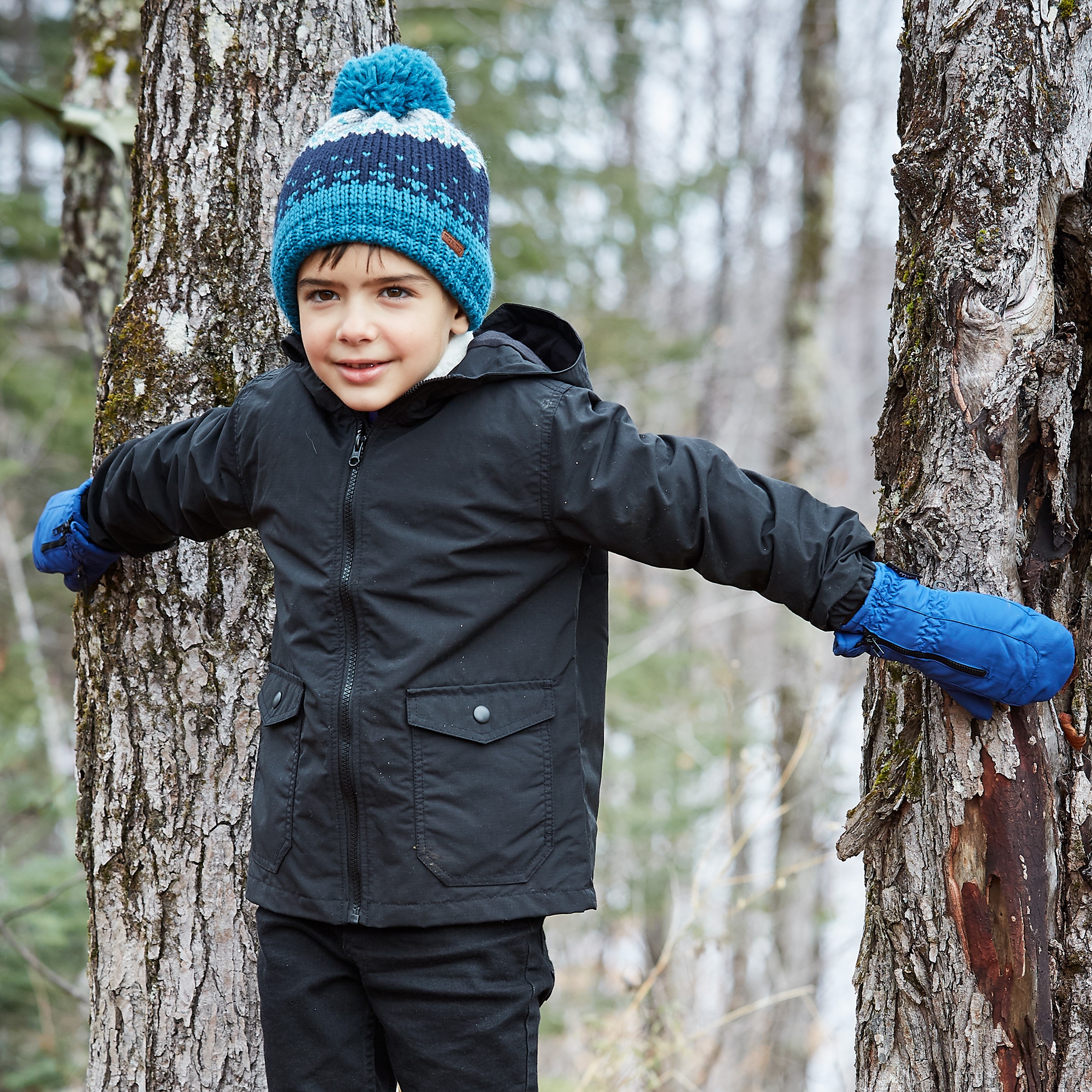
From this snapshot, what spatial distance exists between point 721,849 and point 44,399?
6767 millimetres

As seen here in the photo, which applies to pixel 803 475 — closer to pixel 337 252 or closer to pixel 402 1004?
pixel 337 252

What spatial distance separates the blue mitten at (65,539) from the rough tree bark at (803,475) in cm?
526

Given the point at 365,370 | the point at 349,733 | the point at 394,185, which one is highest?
the point at 394,185

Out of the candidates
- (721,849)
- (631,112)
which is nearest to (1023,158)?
(721,849)

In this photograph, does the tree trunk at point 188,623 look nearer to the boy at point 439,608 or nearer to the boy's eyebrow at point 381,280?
the boy at point 439,608

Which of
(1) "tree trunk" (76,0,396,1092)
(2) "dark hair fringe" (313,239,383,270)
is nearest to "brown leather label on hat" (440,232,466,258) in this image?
(2) "dark hair fringe" (313,239,383,270)

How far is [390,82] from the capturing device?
6.66ft

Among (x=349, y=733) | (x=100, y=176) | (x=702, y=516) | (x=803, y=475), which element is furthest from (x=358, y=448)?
(x=803, y=475)

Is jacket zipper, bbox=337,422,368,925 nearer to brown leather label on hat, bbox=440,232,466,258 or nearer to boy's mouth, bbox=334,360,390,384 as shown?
boy's mouth, bbox=334,360,390,384

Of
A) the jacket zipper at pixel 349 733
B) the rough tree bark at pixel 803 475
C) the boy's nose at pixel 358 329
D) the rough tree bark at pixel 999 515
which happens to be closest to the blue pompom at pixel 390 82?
the boy's nose at pixel 358 329

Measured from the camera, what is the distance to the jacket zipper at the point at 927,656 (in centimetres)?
181

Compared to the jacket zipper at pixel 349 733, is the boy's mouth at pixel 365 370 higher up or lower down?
higher up

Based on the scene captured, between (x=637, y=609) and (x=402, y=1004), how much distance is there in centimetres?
882

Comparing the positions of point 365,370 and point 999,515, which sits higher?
point 365,370
